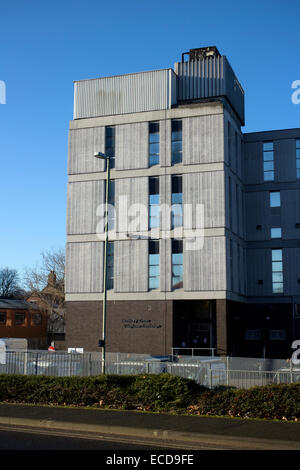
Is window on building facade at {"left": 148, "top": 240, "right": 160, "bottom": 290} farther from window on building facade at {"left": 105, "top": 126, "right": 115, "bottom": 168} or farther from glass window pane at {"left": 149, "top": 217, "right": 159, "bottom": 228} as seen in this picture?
window on building facade at {"left": 105, "top": 126, "right": 115, "bottom": 168}

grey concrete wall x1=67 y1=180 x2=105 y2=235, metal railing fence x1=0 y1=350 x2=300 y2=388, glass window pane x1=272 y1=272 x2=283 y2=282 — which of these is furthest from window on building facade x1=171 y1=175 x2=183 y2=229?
metal railing fence x1=0 y1=350 x2=300 y2=388

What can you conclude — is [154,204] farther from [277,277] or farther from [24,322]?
[24,322]

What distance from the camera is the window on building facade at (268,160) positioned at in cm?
5309

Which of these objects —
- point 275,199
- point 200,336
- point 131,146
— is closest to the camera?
point 131,146

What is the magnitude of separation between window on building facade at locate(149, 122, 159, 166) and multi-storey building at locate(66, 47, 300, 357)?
0.09 m

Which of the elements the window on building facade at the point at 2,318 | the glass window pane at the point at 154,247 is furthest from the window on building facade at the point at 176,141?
the window on building facade at the point at 2,318

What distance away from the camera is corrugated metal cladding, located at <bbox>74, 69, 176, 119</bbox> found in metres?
46.6

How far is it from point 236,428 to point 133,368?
9.38 meters

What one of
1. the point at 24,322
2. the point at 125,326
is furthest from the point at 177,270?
the point at 24,322

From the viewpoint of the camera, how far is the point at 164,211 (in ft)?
149

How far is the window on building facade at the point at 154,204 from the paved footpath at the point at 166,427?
30122 mm

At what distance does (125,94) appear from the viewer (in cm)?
4759

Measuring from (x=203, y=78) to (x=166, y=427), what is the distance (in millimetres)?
39933

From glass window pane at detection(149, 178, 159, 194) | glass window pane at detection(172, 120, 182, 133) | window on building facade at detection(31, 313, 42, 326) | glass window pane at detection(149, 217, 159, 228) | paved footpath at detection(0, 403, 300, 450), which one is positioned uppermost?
glass window pane at detection(172, 120, 182, 133)
